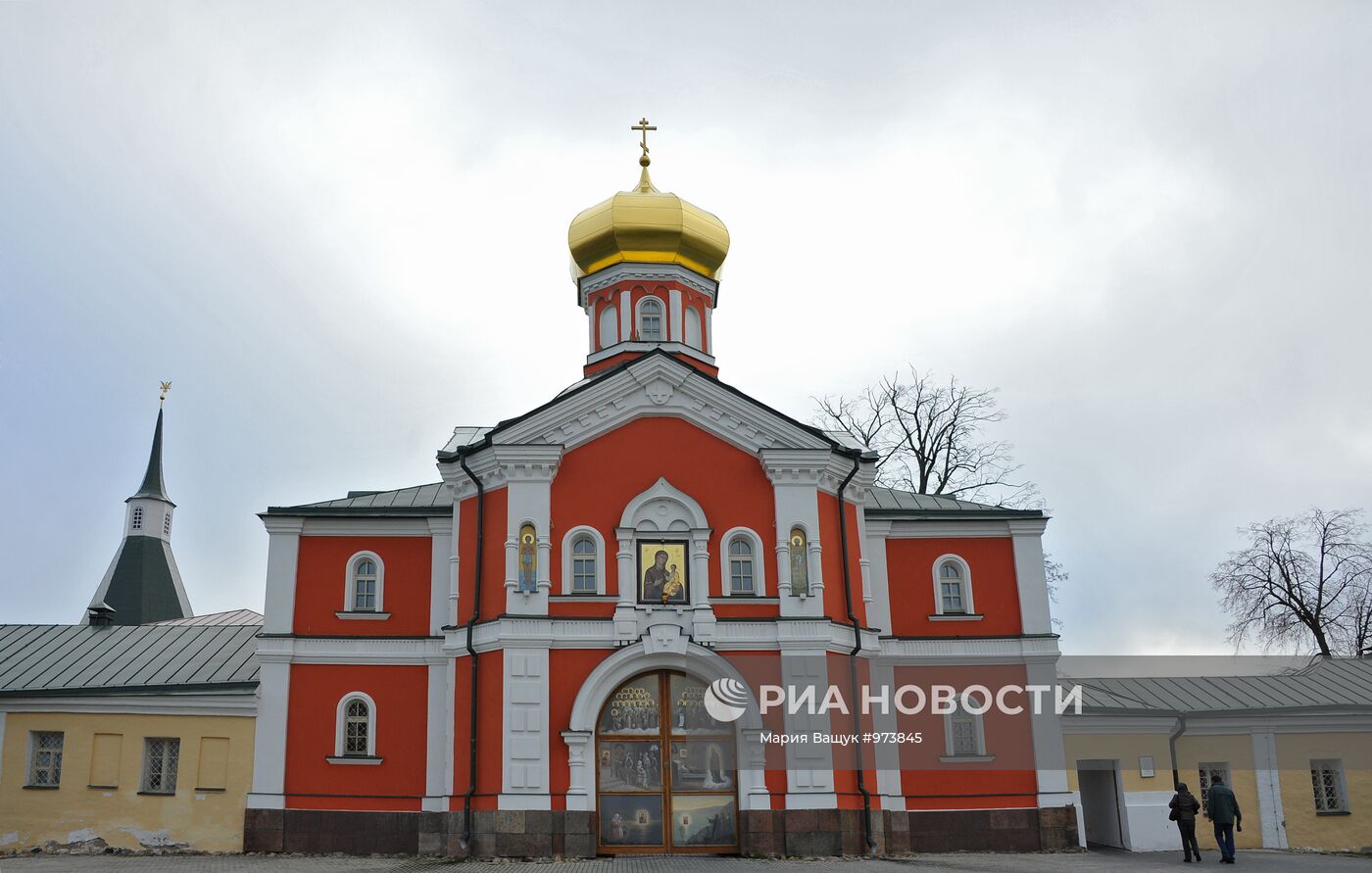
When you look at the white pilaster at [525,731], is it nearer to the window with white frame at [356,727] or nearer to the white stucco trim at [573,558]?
the white stucco trim at [573,558]

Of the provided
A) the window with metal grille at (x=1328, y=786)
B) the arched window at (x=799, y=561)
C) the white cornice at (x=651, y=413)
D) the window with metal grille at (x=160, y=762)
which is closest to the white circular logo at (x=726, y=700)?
the arched window at (x=799, y=561)

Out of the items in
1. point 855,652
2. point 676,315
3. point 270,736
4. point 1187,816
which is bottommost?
point 1187,816

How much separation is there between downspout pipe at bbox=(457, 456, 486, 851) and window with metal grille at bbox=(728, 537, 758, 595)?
12.6ft

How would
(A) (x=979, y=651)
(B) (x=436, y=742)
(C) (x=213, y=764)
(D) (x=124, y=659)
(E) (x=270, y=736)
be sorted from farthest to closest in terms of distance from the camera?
(D) (x=124, y=659)
(A) (x=979, y=651)
(C) (x=213, y=764)
(E) (x=270, y=736)
(B) (x=436, y=742)

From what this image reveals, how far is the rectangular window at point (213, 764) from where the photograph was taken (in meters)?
19.2

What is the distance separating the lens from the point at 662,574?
18.5 m

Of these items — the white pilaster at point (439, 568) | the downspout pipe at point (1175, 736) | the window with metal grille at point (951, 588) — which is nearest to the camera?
the white pilaster at point (439, 568)

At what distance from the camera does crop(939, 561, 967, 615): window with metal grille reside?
68.4 ft

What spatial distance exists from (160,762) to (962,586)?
45.0 ft

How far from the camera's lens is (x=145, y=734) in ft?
65.2

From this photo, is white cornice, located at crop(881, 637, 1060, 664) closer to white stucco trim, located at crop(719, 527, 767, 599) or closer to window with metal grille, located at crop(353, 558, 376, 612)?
white stucco trim, located at crop(719, 527, 767, 599)

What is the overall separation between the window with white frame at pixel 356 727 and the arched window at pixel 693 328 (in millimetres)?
9347

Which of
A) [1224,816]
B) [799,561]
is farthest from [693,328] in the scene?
[1224,816]

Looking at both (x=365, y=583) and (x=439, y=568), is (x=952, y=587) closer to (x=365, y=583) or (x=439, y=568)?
(x=439, y=568)
